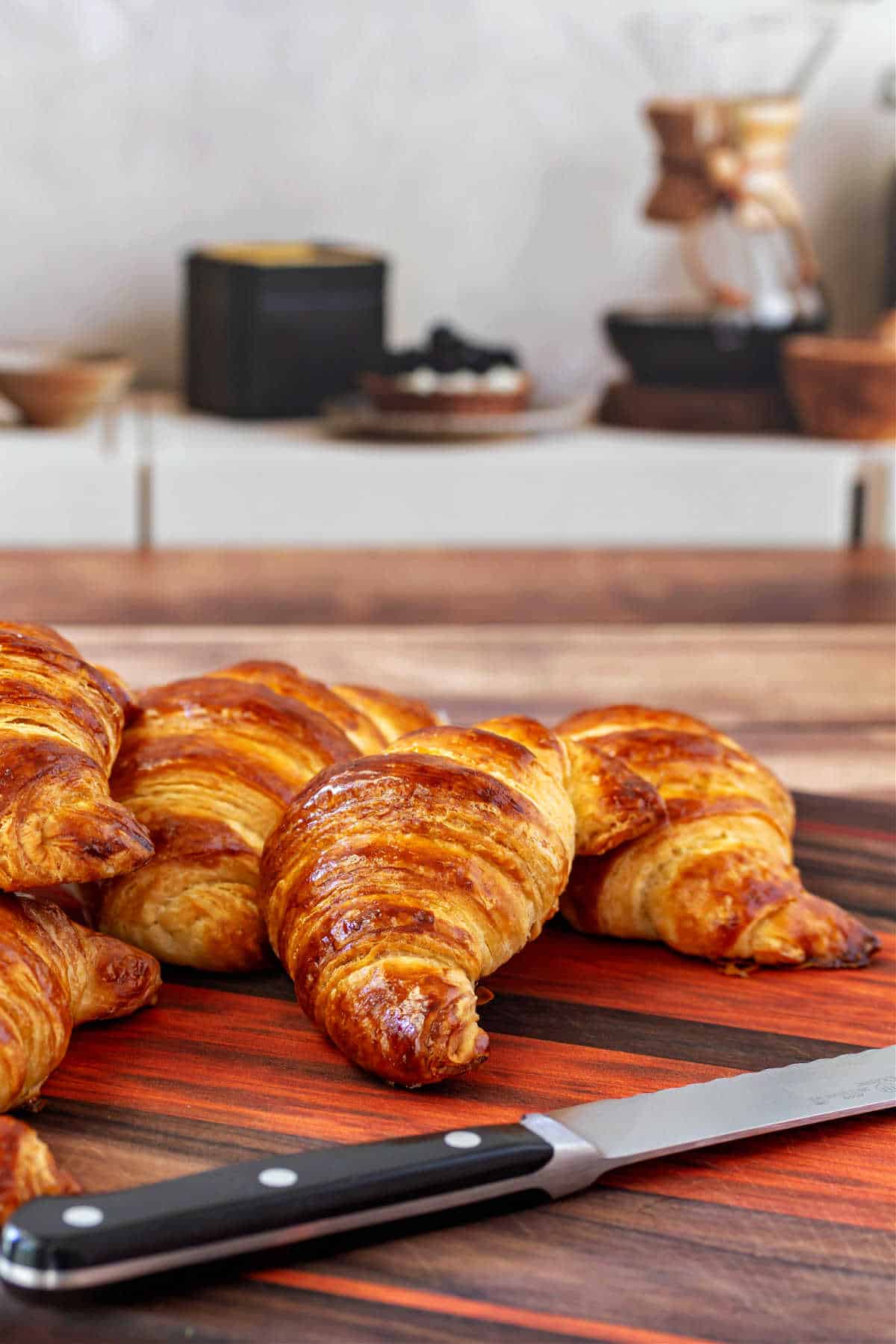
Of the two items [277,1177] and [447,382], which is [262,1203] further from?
[447,382]

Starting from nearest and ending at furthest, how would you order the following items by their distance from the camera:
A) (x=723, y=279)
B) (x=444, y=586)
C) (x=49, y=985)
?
(x=49, y=985), (x=444, y=586), (x=723, y=279)

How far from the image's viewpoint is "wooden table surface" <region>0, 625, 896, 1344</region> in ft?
1.77

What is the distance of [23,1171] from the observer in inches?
22.2

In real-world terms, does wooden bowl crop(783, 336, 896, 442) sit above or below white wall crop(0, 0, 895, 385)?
below

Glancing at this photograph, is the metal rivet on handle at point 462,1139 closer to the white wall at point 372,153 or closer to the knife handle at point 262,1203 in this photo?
the knife handle at point 262,1203

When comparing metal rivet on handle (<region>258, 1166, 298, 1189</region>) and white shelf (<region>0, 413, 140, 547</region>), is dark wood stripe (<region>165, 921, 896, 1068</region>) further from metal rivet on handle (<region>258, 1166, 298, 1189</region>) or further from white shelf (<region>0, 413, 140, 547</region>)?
white shelf (<region>0, 413, 140, 547</region>)

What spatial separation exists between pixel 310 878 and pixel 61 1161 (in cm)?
17

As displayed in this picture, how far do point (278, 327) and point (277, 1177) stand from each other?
8.68 feet

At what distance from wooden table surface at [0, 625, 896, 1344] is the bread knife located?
0.01 metres

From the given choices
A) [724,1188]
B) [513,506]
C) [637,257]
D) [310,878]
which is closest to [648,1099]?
[724,1188]

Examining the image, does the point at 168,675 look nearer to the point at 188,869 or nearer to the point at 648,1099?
the point at 188,869

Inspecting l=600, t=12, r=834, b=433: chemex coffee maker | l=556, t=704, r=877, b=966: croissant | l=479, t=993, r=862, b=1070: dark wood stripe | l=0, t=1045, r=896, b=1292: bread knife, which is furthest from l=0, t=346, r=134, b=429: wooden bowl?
l=0, t=1045, r=896, b=1292: bread knife

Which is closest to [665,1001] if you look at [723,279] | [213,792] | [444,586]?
[213,792]

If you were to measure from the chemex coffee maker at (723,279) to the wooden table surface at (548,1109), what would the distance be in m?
2.20
